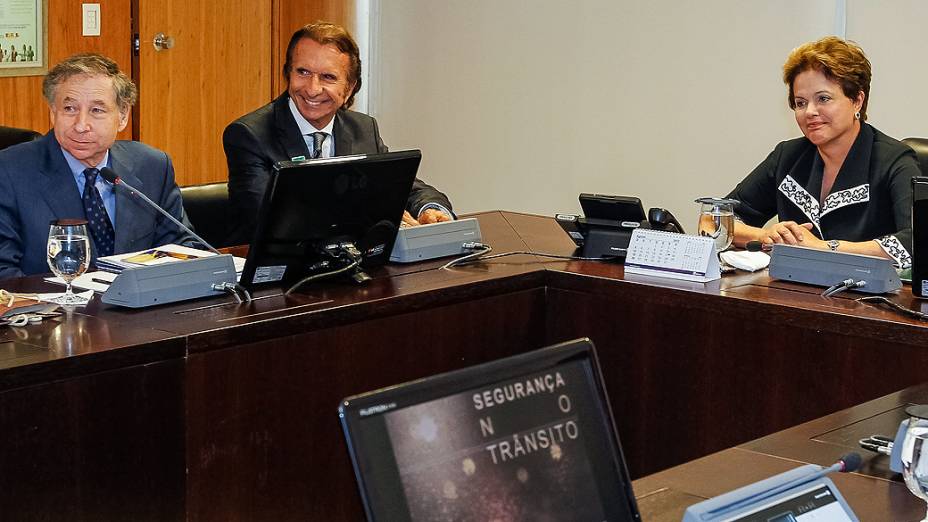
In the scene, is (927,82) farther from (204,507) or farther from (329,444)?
(204,507)

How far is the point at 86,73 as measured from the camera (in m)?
2.82

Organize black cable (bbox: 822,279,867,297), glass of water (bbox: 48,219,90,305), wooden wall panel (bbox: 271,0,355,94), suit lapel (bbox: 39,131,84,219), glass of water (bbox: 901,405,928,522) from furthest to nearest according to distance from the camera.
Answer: wooden wall panel (bbox: 271,0,355,94)
suit lapel (bbox: 39,131,84,219)
black cable (bbox: 822,279,867,297)
glass of water (bbox: 48,219,90,305)
glass of water (bbox: 901,405,928,522)

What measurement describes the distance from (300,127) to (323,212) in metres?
0.87

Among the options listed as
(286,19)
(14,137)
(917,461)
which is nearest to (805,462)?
(917,461)

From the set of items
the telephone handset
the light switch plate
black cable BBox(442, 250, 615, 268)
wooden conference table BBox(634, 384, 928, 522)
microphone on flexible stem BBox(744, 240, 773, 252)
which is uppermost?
the light switch plate

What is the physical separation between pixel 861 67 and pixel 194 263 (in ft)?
6.00

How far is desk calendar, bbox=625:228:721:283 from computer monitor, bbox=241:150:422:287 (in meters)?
0.55

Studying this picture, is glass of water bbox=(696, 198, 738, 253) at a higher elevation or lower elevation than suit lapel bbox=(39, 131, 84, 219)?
lower

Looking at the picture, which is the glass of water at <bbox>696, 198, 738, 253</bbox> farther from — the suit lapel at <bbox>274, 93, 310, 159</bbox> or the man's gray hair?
the man's gray hair

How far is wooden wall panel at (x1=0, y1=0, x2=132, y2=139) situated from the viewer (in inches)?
186

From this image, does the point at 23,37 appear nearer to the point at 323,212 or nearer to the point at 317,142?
the point at 317,142

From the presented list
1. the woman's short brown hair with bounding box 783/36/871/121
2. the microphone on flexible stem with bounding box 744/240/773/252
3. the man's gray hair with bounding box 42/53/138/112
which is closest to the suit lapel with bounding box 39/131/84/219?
the man's gray hair with bounding box 42/53/138/112

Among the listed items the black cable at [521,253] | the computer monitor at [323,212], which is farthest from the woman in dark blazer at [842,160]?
the computer monitor at [323,212]

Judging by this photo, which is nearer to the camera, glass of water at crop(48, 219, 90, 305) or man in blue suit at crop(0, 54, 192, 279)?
glass of water at crop(48, 219, 90, 305)
